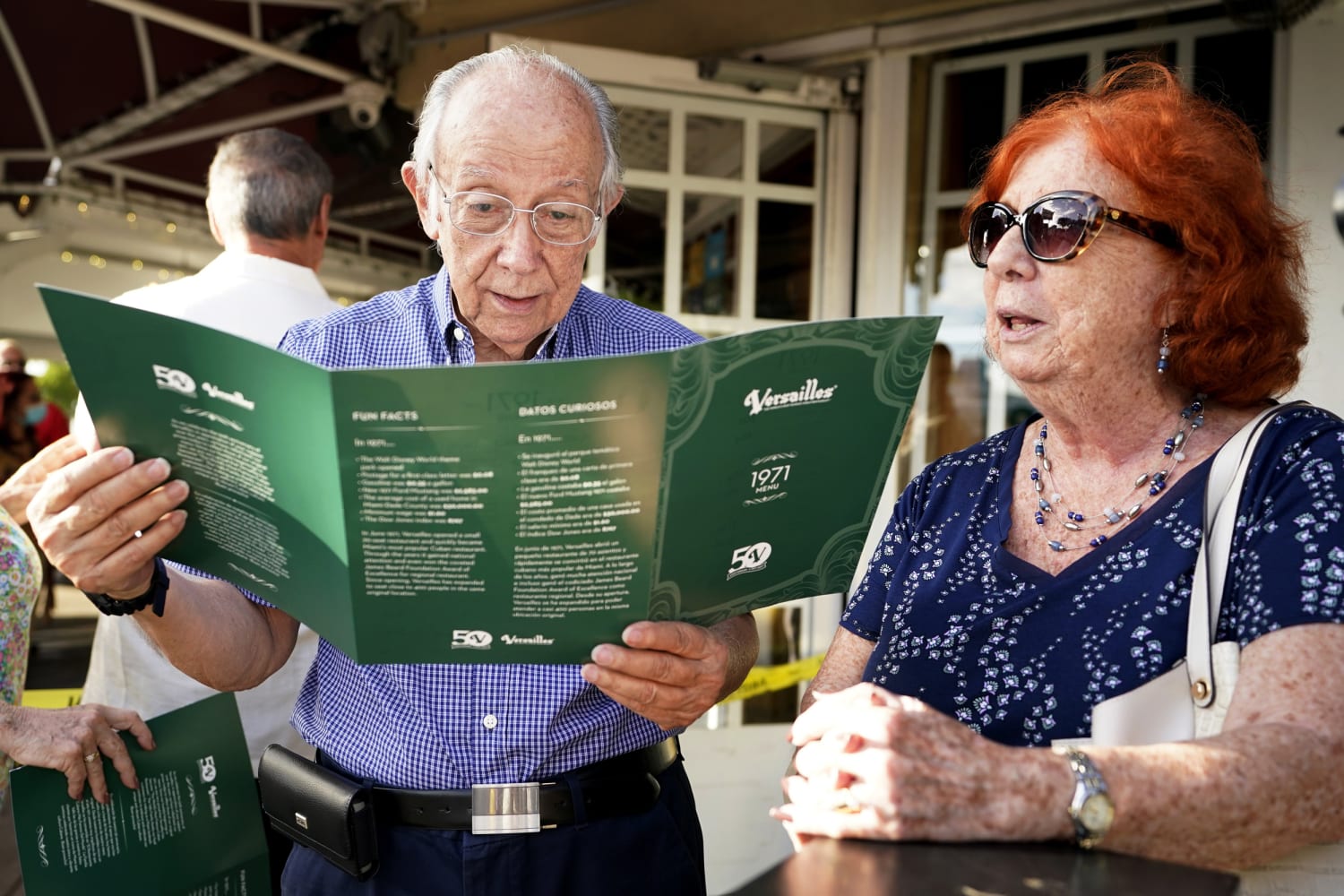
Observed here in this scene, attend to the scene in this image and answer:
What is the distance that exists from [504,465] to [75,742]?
3.67ft

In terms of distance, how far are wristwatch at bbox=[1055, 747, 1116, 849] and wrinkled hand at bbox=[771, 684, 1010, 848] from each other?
0.07 metres

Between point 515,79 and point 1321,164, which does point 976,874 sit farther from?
point 1321,164

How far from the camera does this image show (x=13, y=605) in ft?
6.70

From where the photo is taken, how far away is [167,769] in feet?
6.57

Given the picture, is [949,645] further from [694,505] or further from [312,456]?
[312,456]

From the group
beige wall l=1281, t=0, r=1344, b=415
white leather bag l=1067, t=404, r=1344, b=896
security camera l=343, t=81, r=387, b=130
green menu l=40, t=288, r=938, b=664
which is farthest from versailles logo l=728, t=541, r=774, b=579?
security camera l=343, t=81, r=387, b=130

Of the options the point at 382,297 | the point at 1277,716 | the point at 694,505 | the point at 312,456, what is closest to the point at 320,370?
the point at 312,456

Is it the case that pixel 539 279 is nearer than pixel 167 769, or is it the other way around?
pixel 539 279

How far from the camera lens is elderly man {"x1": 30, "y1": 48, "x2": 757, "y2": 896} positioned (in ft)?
5.43

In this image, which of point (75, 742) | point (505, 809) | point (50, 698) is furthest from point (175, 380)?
point (50, 698)

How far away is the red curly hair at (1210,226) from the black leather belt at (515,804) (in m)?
1.02

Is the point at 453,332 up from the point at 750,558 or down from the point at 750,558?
up

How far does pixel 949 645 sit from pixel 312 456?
89 centimetres

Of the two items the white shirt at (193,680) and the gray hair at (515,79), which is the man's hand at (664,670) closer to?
the gray hair at (515,79)
